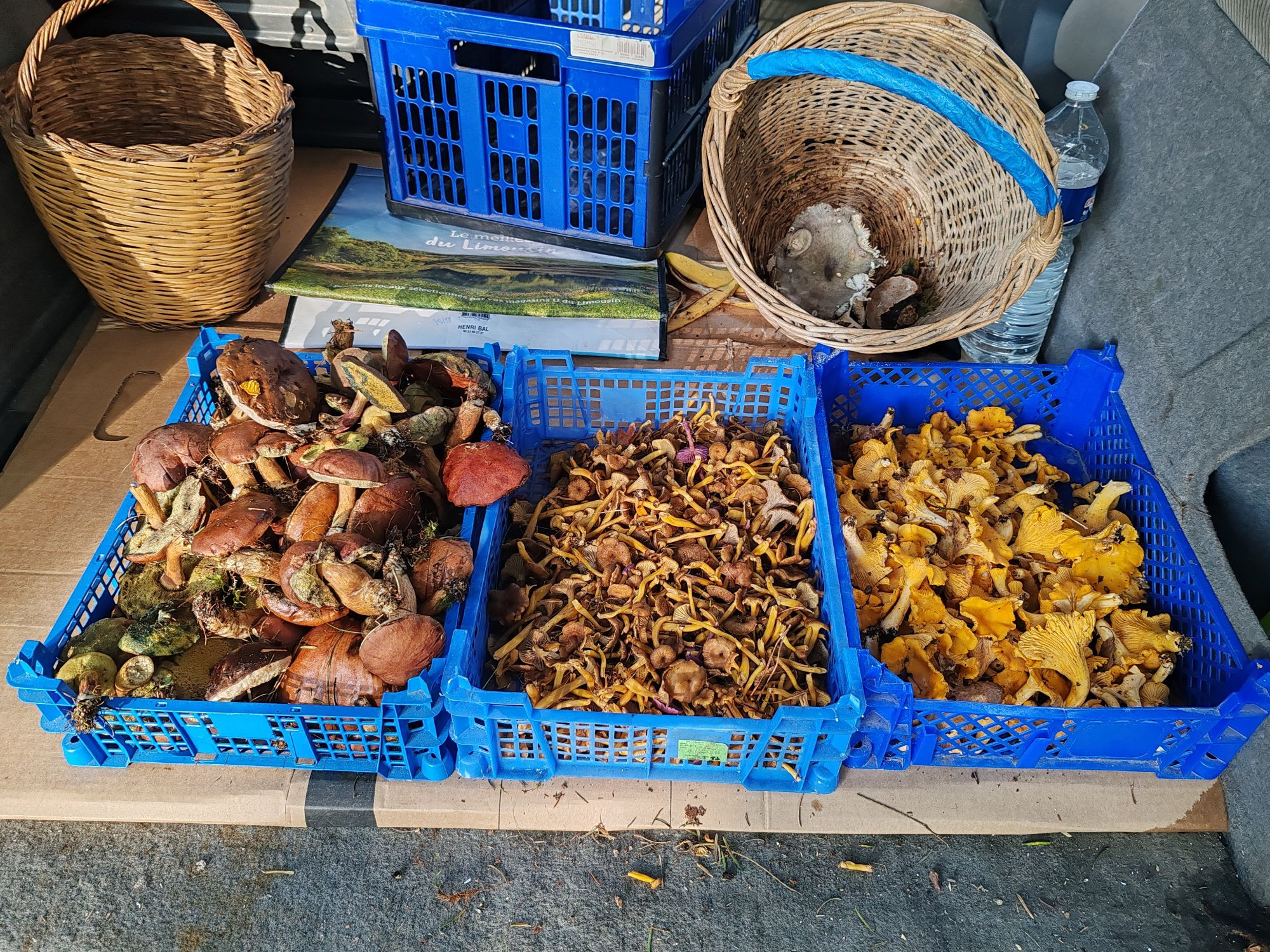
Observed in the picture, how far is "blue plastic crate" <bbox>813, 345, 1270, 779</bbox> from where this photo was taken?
5.68ft

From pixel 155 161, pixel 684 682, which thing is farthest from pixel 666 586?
pixel 155 161

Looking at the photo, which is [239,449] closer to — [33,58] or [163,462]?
[163,462]

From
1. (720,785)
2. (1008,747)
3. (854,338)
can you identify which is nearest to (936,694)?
(1008,747)

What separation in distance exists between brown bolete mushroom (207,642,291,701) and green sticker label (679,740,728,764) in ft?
2.72

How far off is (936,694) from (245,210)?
94.2 inches

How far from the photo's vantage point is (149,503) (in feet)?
6.27

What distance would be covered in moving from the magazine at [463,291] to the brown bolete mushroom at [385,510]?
1.07 metres

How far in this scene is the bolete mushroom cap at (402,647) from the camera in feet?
5.33

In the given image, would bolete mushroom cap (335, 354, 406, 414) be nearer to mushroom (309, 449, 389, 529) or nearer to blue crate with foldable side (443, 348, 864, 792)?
mushroom (309, 449, 389, 529)

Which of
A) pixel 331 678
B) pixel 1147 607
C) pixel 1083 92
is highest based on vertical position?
pixel 1083 92

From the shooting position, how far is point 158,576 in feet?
6.31

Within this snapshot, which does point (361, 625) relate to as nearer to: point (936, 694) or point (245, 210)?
point (936, 694)

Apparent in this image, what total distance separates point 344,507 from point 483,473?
0.30 meters

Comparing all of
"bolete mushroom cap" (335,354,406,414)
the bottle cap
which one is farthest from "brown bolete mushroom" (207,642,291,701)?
the bottle cap
